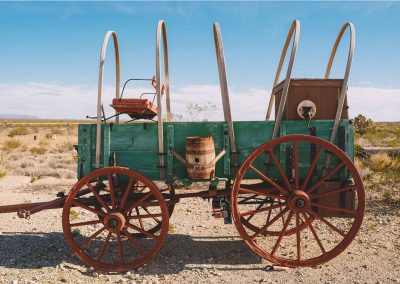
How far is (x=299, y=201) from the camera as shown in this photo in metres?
4.18

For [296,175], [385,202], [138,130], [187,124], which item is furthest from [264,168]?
[385,202]

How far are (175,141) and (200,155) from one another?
1.51ft

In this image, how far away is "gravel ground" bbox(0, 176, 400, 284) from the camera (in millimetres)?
4016

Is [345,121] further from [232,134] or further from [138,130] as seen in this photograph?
[138,130]

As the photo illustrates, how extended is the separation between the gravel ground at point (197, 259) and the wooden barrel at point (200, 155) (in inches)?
43.7

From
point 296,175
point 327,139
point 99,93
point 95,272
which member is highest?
point 99,93

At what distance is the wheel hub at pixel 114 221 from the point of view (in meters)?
4.23

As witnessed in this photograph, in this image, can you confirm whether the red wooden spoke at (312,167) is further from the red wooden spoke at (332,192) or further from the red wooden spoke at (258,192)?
the red wooden spoke at (258,192)

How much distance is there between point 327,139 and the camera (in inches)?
175

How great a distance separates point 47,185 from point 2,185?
43.1 inches

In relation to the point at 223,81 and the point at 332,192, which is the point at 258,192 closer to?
the point at 332,192

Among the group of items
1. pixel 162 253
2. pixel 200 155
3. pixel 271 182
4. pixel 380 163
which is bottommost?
pixel 162 253

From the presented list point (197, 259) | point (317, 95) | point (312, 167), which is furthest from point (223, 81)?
point (197, 259)

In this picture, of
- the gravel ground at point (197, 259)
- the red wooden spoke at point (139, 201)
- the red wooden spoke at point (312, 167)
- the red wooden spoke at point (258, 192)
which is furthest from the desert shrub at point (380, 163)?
the red wooden spoke at point (139, 201)
